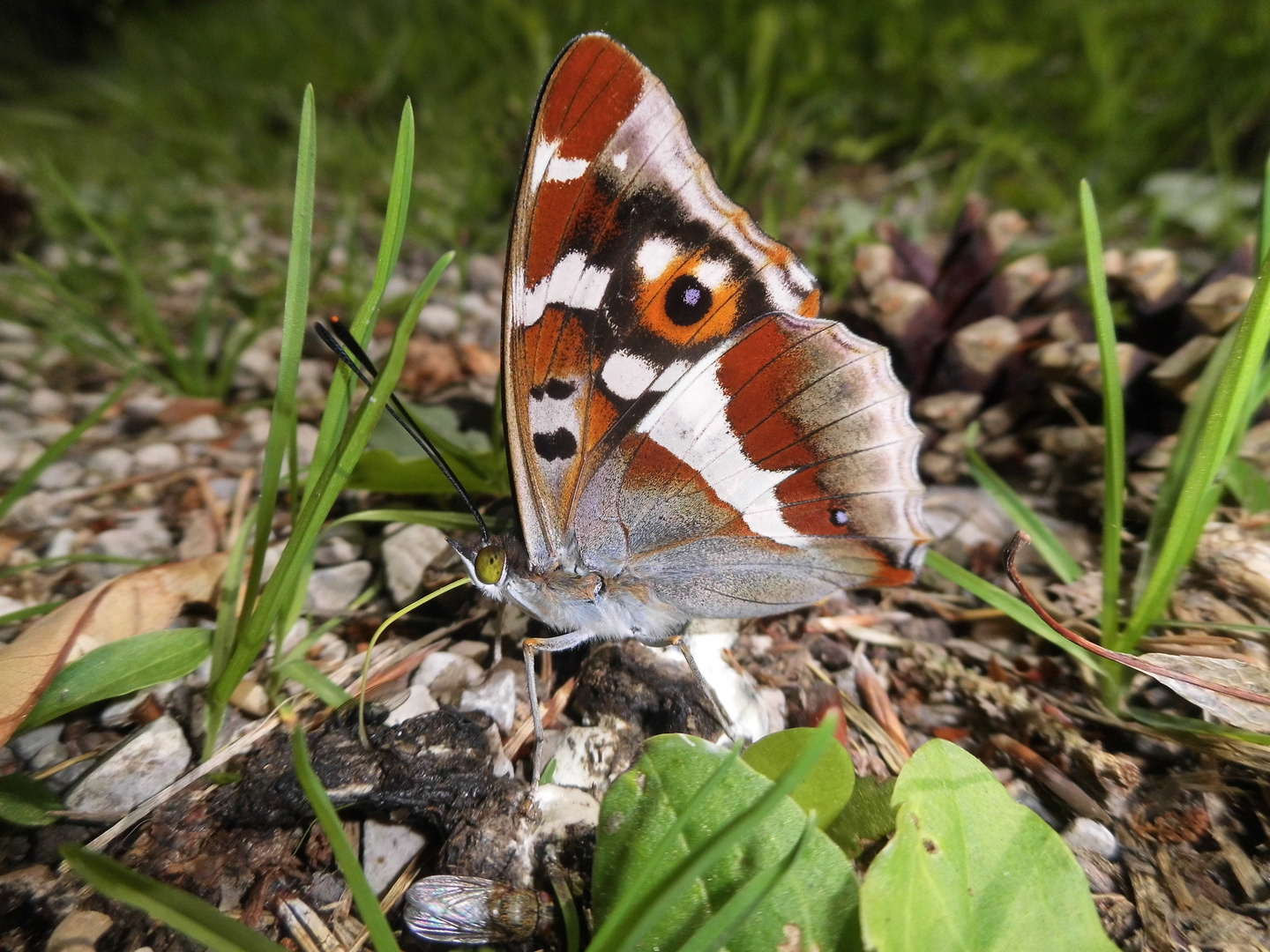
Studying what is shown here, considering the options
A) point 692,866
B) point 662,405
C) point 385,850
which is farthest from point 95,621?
point 692,866

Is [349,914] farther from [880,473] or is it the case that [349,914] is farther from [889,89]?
[889,89]

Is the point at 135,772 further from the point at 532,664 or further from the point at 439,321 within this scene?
the point at 439,321

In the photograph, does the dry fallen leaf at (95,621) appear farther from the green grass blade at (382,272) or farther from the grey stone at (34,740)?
the green grass blade at (382,272)

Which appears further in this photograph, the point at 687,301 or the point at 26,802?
the point at 687,301

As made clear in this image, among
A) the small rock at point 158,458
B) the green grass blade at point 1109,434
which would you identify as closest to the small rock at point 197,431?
the small rock at point 158,458

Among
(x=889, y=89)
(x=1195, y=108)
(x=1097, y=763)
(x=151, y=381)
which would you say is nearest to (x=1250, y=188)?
(x=1195, y=108)

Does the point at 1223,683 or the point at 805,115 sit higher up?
the point at 805,115

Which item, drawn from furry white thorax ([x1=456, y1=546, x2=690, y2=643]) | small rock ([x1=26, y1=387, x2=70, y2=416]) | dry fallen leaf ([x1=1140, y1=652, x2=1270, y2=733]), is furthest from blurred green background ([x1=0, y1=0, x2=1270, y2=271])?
dry fallen leaf ([x1=1140, y1=652, x2=1270, y2=733])
